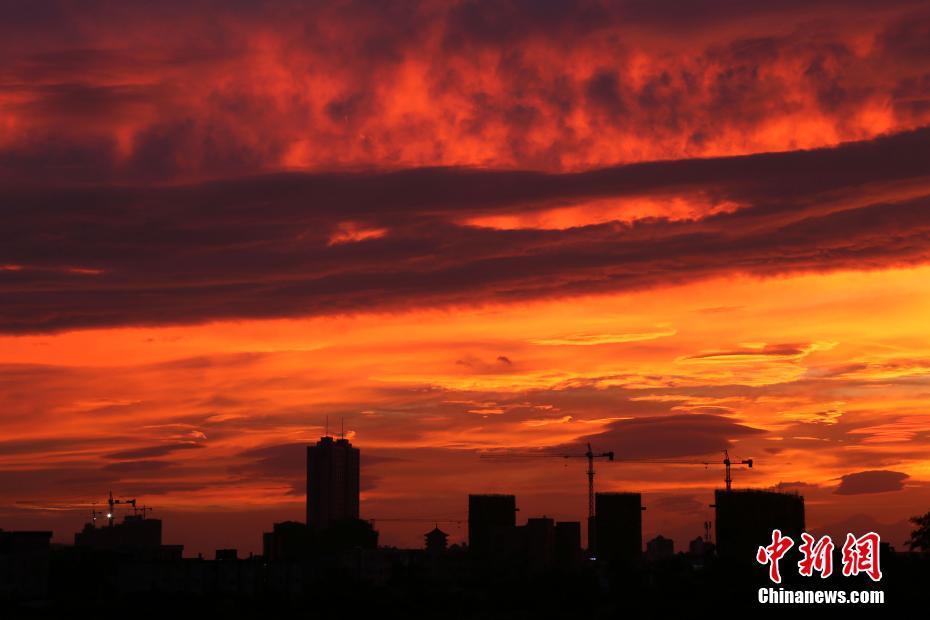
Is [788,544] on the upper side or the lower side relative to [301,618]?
upper

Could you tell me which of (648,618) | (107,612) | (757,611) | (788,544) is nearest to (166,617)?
(107,612)

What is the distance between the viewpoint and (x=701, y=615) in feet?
615

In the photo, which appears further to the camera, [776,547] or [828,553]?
[828,553]

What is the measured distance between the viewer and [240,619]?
193 m

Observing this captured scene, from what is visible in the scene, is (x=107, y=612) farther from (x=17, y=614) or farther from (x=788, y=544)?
(x=788, y=544)

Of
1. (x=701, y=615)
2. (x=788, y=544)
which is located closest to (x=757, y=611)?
(x=701, y=615)

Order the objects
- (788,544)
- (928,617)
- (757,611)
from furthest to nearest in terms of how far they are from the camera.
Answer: (757,611)
(928,617)
(788,544)

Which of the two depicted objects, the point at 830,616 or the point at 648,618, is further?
the point at 648,618

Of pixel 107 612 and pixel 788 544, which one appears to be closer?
pixel 788 544

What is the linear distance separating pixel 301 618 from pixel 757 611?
67333 millimetres

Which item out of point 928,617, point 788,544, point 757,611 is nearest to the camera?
point 788,544

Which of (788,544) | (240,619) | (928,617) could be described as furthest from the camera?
(240,619)

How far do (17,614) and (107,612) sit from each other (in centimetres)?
1360

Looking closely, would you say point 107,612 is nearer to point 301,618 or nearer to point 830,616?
point 301,618
